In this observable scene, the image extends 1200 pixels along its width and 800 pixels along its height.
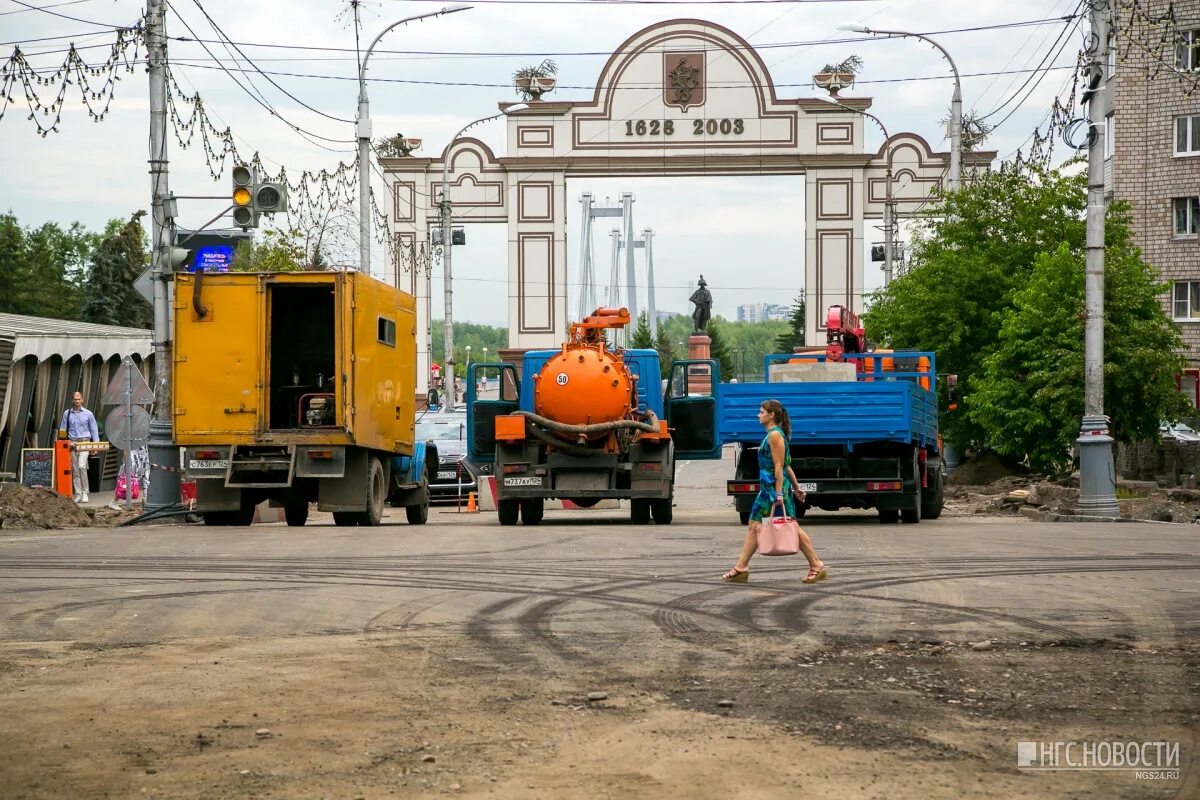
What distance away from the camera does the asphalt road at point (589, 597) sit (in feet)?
32.8

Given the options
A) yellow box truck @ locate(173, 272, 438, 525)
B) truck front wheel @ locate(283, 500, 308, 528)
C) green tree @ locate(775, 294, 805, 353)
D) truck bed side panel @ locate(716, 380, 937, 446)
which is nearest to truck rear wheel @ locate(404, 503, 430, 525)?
truck front wheel @ locate(283, 500, 308, 528)

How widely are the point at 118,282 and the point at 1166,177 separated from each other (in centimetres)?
4677

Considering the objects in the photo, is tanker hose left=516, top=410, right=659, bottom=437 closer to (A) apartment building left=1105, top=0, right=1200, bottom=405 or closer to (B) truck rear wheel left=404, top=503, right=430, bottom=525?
(B) truck rear wheel left=404, top=503, right=430, bottom=525

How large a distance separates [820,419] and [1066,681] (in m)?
14.1

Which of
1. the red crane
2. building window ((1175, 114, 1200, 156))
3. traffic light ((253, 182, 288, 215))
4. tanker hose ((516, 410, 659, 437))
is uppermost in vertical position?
building window ((1175, 114, 1200, 156))

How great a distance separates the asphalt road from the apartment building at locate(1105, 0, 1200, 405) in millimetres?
38226

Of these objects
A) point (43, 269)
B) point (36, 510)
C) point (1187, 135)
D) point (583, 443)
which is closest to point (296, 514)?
point (36, 510)

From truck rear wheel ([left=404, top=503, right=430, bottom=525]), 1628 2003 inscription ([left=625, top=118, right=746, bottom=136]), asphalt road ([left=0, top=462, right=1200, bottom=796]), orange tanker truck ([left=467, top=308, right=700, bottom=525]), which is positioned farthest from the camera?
1628 2003 inscription ([left=625, top=118, right=746, bottom=136])

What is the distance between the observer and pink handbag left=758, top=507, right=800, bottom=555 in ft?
45.2

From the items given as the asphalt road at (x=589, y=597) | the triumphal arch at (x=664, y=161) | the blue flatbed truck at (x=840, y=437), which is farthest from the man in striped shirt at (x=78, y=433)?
the triumphal arch at (x=664, y=161)

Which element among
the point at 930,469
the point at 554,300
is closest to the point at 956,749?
the point at 930,469

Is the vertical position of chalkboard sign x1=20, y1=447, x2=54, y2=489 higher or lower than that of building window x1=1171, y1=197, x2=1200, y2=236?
lower

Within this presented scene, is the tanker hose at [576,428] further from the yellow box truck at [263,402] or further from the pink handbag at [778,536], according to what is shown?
the pink handbag at [778,536]

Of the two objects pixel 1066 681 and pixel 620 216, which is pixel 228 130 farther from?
pixel 620 216
